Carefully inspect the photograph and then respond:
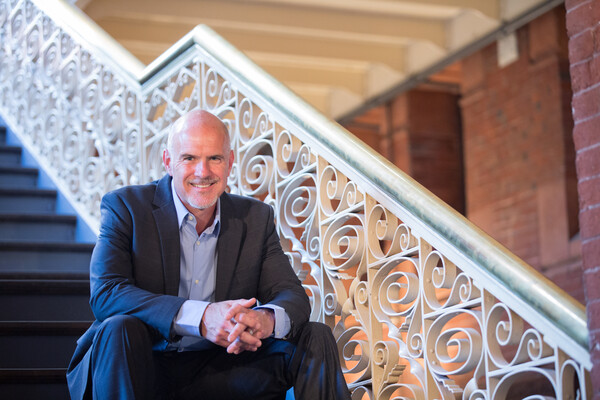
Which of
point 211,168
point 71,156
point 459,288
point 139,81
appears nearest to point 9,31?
point 71,156

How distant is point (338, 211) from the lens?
3.10 metres

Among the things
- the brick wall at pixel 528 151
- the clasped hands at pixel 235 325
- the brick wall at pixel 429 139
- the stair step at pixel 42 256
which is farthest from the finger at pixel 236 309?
the brick wall at pixel 429 139

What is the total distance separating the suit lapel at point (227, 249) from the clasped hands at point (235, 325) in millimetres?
283

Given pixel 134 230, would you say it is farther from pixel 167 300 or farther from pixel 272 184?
pixel 272 184

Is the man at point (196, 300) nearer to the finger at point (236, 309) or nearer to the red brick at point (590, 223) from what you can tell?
the finger at point (236, 309)

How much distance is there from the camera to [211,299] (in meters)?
2.83

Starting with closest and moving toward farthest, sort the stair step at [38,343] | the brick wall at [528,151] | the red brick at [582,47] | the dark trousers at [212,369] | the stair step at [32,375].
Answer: the red brick at [582,47] < the dark trousers at [212,369] < the stair step at [32,375] < the stair step at [38,343] < the brick wall at [528,151]

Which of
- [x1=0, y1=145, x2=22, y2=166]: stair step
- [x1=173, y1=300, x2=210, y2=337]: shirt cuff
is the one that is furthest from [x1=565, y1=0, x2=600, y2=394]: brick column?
[x1=0, y1=145, x2=22, y2=166]: stair step

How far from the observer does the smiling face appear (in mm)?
2812

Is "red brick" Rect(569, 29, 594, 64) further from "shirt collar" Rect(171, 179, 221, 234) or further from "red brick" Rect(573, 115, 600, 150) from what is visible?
"shirt collar" Rect(171, 179, 221, 234)

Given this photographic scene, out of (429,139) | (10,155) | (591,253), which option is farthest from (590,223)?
(429,139)

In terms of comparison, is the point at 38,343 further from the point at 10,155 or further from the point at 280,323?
the point at 10,155

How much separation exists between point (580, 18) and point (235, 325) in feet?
4.09

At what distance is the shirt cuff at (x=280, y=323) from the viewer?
99.5 inches
